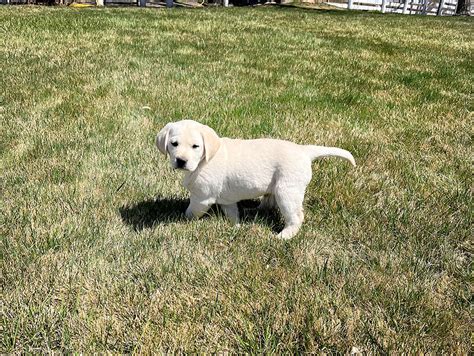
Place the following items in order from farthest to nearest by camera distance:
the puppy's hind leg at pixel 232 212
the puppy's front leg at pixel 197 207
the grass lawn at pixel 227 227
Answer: the puppy's hind leg at pixel 232 212, the puppy's front leg at pixel 197 207, the grass lawn at pixel 227 227

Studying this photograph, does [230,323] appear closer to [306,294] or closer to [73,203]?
[306,294]

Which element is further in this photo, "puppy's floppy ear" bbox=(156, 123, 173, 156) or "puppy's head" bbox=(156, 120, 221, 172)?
"puppy's floppy ear" bbox=(156, 123, 173, 156)

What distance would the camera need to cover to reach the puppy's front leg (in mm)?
3064

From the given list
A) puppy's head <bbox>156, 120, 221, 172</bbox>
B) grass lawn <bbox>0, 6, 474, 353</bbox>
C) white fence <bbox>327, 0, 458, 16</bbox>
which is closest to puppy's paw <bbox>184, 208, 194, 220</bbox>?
grass lawn <bbox>0, 6, 474, 353</bbox>

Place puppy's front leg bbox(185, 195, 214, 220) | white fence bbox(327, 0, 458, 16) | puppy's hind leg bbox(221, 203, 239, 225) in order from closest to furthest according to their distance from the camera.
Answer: puppy's front leg bbox(185, 195, 214, 220)
puppy's hind leg bbox(221, 203, 239, 225)
white fence bbox(327, 0, 458, 16)

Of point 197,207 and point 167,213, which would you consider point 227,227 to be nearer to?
point 197,207

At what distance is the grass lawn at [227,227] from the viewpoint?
7.25 feet

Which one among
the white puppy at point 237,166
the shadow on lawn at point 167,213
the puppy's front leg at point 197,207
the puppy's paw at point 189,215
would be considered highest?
the white puppy at point 237,166

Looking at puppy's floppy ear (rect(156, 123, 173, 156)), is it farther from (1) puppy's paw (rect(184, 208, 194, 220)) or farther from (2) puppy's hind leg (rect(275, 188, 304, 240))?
(2) puppy's hind leg (rect(275, 188, 304, 240))

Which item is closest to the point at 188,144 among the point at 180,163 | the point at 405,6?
the point at 180,163

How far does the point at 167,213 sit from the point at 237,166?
31.0 inches

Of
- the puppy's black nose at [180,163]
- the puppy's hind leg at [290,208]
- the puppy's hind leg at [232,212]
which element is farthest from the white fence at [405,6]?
the puppy's black nose at [180,163]

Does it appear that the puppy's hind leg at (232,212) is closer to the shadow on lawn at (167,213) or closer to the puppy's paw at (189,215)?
the shadow on lawn at (167,213)

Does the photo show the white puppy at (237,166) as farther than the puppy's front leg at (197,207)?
No
